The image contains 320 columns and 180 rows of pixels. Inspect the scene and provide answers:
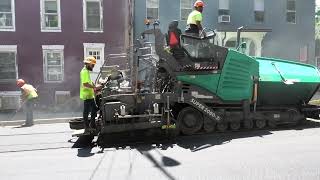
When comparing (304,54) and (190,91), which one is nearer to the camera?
(190,91)

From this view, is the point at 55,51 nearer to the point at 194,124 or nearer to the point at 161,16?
the point at 161,16

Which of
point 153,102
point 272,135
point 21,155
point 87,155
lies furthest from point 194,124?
point 21,155

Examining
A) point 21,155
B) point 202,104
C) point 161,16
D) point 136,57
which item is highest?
point 161,16

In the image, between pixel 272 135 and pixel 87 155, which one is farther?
pixel 272 135

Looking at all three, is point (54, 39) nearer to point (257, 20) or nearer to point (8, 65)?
point (8, 65)

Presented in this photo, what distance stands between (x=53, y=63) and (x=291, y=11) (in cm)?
1368

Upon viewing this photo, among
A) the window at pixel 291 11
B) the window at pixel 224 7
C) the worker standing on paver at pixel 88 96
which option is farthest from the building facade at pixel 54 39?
the worker standing on paver at pixel 88 96

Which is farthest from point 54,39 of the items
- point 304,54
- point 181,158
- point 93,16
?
point 181,158

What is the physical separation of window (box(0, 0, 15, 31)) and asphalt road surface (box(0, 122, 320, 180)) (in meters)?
12.3

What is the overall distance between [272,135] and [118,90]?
355cm

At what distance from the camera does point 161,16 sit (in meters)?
22.3

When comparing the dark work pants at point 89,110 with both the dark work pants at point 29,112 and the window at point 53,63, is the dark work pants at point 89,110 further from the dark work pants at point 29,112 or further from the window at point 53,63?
the window at point 53,63

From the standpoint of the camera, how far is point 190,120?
953cm

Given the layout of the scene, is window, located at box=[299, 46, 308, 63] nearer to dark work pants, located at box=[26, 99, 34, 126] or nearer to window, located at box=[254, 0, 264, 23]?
window, located at box=[254, 0, 264, 23]
